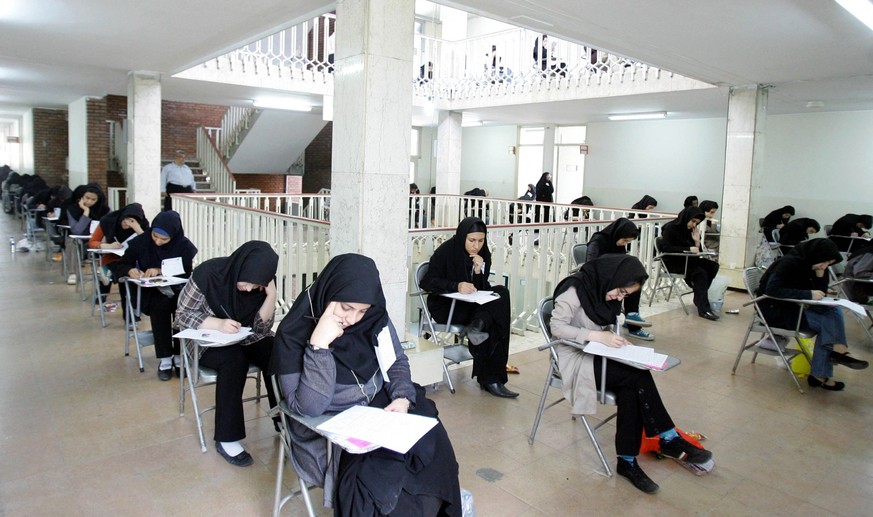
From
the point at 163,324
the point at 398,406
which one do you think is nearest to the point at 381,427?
the point at 398,406

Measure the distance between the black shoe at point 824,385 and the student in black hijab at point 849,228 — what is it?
255 inches

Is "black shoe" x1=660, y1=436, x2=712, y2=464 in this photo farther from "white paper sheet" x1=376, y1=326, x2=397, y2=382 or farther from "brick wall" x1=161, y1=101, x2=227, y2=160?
"brick wall" x1=161, y1=101, x2=227, y2=160

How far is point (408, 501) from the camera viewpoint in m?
2.26

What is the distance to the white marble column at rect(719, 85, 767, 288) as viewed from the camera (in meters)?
8.57

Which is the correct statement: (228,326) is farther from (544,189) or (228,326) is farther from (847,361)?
(544,189)

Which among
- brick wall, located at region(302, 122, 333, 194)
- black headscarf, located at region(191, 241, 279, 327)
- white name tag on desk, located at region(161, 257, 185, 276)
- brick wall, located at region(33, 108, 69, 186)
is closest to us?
black headscarf, located at region(191, 241, 279, 327)

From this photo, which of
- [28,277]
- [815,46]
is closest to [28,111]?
[28,277]

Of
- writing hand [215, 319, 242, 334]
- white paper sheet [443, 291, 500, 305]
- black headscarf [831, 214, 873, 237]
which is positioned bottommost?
writing hand [215, 319, 242, 334]

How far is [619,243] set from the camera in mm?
5965

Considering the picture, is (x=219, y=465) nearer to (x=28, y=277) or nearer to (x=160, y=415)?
(x=160, y=415)

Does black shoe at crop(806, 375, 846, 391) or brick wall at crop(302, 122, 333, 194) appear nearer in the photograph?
black shoe at crop(806, 375, 846, 391)

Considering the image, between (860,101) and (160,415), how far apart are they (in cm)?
1098

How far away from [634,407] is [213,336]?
223 cm

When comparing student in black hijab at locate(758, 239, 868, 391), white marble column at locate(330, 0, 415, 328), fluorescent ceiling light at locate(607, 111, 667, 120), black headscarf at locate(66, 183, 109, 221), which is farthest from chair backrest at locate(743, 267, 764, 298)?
fluorescent ceiling light at locate(607, 111, 667, 120)
